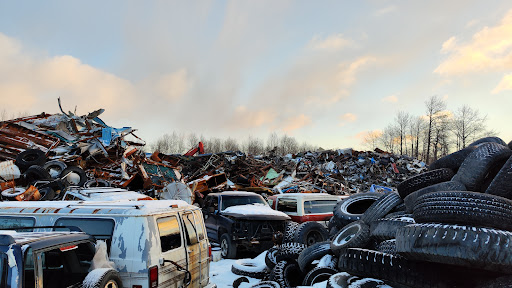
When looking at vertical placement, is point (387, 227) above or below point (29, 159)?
below

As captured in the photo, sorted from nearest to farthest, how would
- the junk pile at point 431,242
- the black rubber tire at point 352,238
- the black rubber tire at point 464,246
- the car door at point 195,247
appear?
the black rubber tire at point 464,246 < the junk pile at point 431,242 < the car door at point 195,247 < the black rubber tire at point 352,238

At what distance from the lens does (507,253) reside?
3.49 metres

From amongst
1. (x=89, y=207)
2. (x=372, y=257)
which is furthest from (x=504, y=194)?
(x=89, y=207)

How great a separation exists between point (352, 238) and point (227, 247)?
3.96m

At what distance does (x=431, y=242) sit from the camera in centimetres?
379

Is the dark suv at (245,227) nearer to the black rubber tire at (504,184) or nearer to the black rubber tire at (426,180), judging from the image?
the black rubber tire at (426,180)

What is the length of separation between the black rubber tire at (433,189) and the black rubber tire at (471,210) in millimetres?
1656

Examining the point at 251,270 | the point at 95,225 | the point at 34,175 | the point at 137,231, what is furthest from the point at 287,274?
the point at 34,175

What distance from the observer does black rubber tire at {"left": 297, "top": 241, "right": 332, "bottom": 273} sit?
620cm

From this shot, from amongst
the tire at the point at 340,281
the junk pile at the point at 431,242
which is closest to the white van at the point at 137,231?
the tire at the point at 340,281

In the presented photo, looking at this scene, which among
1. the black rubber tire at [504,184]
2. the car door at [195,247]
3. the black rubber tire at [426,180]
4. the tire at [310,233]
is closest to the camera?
the car door at [195,247]

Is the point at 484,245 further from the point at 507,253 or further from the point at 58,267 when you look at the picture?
the point at 58,267

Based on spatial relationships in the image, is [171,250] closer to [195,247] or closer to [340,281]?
[195,247]

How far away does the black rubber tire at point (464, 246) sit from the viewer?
138 inches
